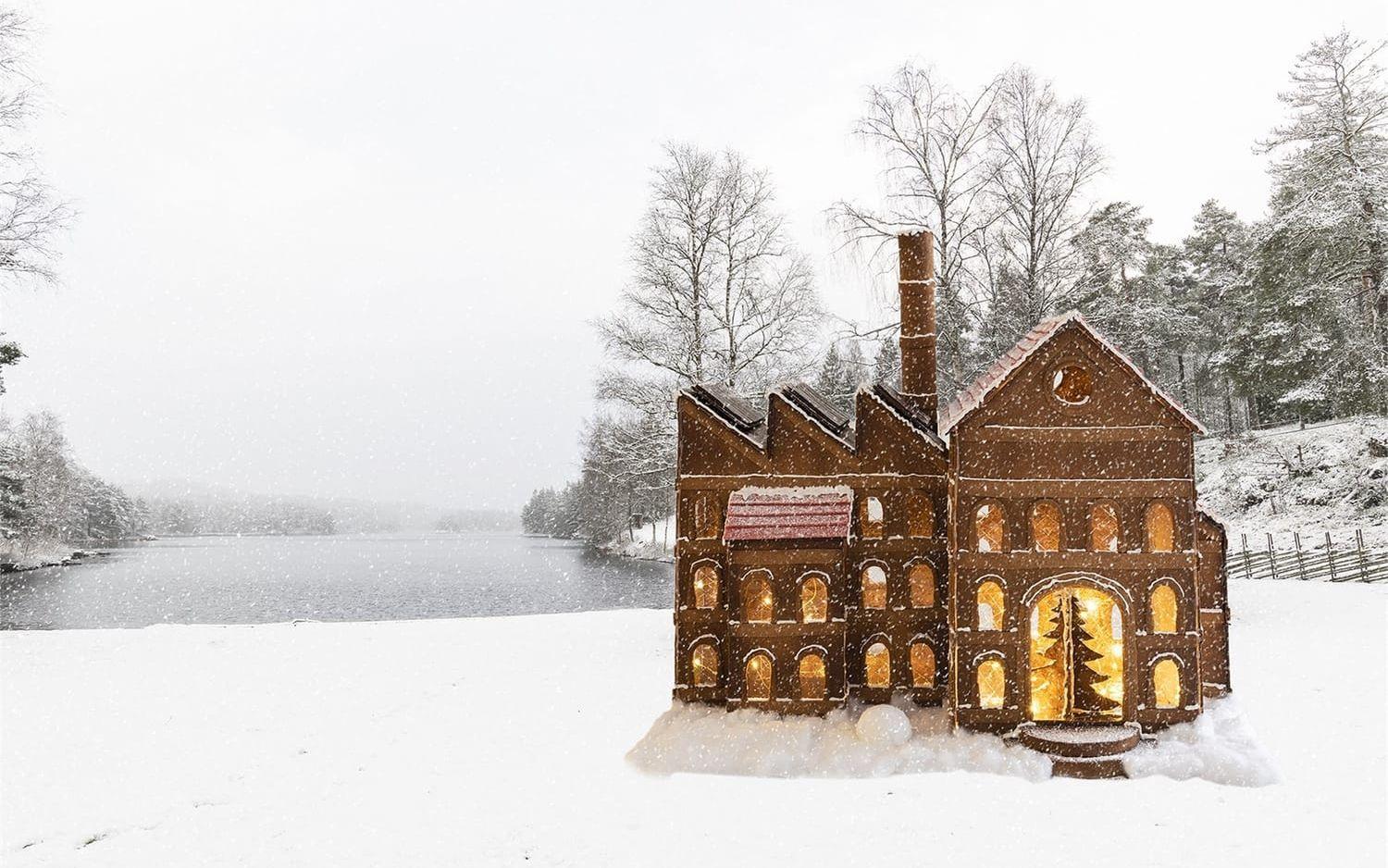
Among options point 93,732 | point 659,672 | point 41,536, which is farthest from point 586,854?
point 41,536

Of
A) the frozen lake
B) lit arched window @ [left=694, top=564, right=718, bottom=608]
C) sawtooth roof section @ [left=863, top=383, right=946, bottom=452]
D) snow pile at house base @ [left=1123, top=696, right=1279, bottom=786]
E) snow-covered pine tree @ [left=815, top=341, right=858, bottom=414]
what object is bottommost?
the frozen lake

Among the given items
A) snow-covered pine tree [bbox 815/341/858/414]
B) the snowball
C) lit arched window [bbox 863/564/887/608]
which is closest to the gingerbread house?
lit arched window [bbox 863/564/887/608]

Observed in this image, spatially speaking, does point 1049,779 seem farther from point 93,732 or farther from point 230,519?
point 230,519

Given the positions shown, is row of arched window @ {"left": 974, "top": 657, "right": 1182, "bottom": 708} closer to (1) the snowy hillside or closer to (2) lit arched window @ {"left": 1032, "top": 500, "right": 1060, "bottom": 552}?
(2) lit arched window @ {"left": 1032, "top": 500, "right": 1060, "bottom": 552}

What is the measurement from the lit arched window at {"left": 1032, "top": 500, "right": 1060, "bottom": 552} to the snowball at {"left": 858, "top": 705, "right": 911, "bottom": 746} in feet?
8.72

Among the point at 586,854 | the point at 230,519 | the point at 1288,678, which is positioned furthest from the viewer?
the point at 230,519

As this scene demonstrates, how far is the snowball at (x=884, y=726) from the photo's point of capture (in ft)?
31.2

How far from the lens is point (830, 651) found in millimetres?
10289

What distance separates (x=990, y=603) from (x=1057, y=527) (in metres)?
1.25

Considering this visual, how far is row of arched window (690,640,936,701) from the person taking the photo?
10.3m

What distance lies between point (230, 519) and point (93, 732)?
7208 inches

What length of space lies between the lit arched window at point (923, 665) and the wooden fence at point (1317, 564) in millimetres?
15734

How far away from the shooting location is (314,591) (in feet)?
130

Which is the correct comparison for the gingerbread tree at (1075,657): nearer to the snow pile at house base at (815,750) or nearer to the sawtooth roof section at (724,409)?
the snow pile at house base at (815,750)
